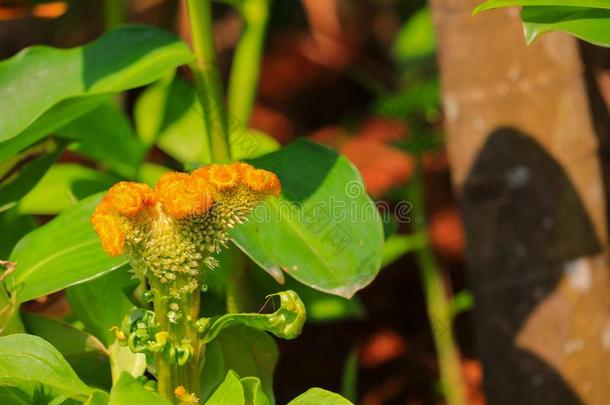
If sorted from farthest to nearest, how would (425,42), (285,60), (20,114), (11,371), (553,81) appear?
1. (285,60)
2. (425,42)
3. (553,81)
4. (20,114)
5. (11,371)

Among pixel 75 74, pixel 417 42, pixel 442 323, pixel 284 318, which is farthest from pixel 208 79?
pixel 417 42

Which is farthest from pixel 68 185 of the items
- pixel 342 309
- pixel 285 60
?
pixel 285 60

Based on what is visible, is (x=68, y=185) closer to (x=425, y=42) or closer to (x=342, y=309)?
(x=342, y=309)

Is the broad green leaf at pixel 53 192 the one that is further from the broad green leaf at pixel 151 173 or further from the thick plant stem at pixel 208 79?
the thick plant stem at pixel 208 79

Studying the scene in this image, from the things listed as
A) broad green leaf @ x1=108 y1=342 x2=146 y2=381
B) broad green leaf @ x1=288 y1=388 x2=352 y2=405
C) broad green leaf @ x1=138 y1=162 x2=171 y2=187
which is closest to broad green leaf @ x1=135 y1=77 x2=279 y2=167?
broad green leaf @ x1=138 y1=162 x2=171 y2=187

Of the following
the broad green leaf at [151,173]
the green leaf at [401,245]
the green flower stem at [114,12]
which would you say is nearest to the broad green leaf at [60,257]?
the broad green leaf at [151,173]

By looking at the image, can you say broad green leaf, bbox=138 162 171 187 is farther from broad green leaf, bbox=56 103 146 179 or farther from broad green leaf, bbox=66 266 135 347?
broad green leaf, bbox=66 266 135 347

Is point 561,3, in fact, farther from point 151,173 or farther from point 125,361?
point 151,173
